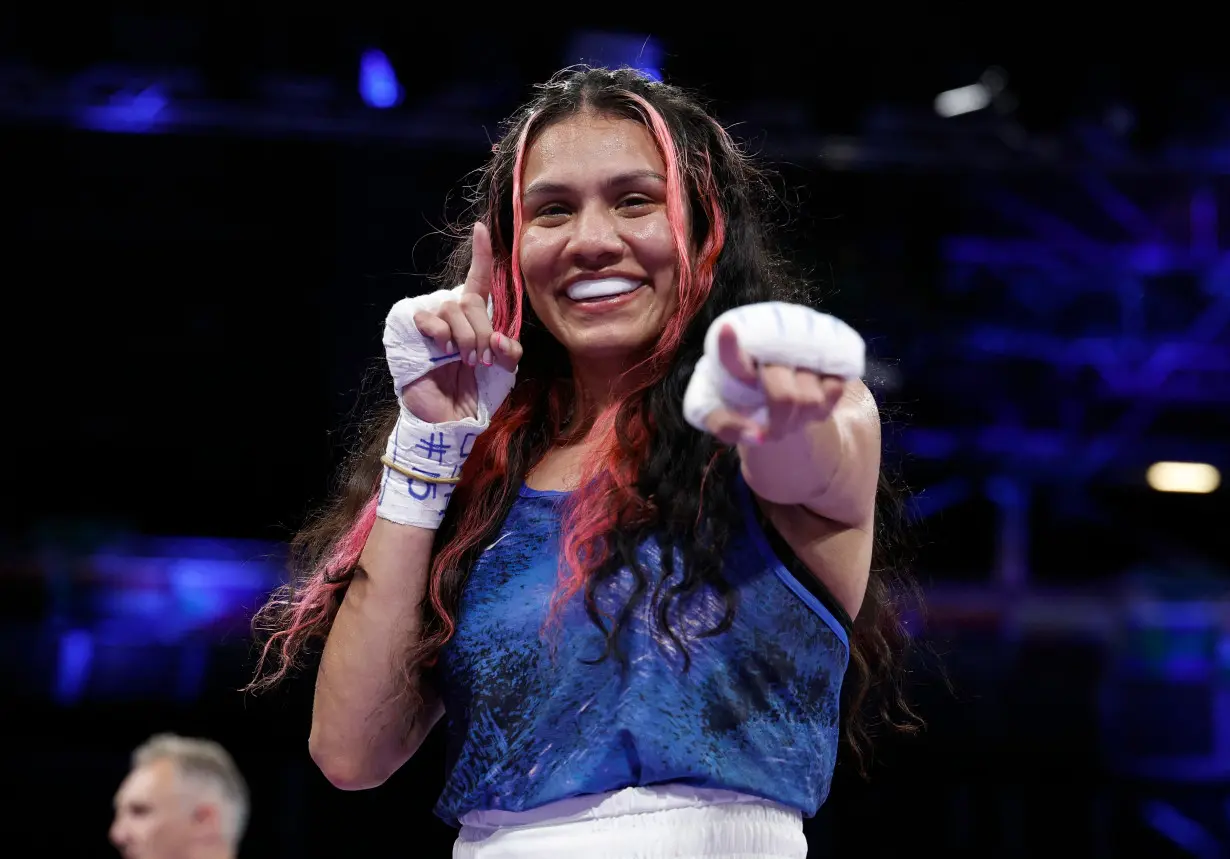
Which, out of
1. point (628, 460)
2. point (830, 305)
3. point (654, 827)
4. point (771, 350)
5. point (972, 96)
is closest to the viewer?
point (771, 350)

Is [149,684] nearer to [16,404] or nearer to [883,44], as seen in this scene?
[16,404]

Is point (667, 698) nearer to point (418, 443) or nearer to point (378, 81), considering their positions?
point (418, 443)

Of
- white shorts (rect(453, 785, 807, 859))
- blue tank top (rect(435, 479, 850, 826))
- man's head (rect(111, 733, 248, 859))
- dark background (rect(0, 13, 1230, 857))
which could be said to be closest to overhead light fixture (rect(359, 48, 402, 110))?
dark background (rect(0, 13, 1230, 857))

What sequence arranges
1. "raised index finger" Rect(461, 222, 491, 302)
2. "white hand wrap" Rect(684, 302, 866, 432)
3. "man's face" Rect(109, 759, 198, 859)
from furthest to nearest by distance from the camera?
1. "man's face" Rect(109, 759, 198, 859)
2. "raised index finger" Rect(461, 222, 491, 302)
3. "white hand wrap" Rect(684, 302, 866, 432)

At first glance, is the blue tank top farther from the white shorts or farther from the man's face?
the man's face

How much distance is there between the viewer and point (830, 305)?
4309 millimetres

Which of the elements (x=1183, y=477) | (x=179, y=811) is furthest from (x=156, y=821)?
(x=1183, y=477)

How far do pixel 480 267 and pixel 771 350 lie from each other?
0.39 meters

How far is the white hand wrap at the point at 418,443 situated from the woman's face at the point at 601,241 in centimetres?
7

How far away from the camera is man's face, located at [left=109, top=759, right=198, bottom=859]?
9.55 ft

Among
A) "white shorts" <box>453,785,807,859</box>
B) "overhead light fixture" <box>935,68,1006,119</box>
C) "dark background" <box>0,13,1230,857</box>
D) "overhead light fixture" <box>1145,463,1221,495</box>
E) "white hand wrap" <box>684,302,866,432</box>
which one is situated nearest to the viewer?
"white hand wrap" <box>684,302,866,432</box>

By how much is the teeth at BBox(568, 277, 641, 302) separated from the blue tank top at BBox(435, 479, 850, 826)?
229 mm

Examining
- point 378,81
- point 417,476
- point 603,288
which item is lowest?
point 417,476

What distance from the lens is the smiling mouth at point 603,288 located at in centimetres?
120
